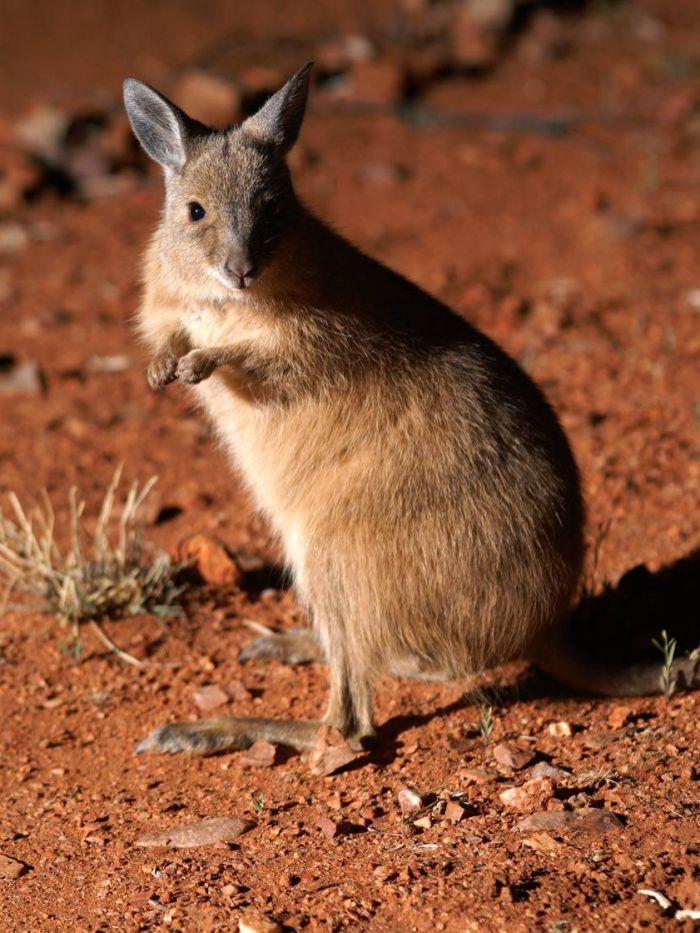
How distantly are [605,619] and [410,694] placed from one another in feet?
2.47

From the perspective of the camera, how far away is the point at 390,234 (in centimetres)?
818

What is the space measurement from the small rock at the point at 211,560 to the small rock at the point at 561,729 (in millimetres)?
1450

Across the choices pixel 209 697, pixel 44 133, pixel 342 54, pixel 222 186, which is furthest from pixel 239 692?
pixel 342 54

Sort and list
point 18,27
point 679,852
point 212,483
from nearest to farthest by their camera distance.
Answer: point 679,852 < point 212,483 < point 18,27

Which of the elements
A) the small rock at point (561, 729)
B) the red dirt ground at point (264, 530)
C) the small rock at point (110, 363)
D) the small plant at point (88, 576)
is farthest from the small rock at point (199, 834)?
the small rock at point (110, 363)

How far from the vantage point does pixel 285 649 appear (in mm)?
4590

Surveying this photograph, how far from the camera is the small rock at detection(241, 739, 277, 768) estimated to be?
3.96 metres

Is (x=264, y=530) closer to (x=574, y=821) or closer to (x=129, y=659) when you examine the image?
(x=129, y=659)

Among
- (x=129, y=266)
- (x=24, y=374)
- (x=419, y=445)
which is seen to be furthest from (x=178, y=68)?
(x=419, y=445)

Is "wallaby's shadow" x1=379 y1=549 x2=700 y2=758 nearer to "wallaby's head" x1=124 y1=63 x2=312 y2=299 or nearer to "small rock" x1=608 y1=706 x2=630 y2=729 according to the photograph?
"small rock" x1=608 y1=706 x2=630 y2=729

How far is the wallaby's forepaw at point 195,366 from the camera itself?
399 centimetres

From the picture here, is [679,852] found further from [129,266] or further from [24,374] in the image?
[129,266]

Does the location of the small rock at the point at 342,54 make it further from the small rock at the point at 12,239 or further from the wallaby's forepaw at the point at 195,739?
the wallaby's forepaw at the point at 195,739

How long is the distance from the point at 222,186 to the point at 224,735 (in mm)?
1655
